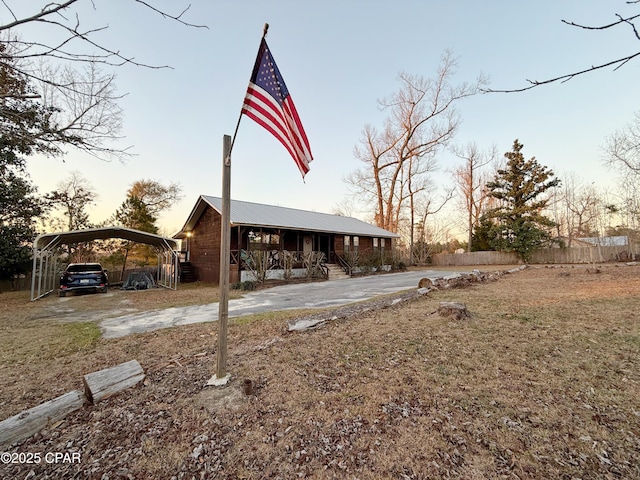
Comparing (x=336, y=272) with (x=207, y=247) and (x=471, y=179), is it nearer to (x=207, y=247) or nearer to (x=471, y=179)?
(x=207, y=247)

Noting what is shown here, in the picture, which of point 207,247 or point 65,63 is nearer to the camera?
point 65,63

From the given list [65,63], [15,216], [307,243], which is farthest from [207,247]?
[65,63]

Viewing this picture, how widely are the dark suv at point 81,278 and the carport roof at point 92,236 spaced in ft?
4.04

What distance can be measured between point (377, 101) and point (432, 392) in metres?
27.4

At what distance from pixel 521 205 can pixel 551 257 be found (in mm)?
5504

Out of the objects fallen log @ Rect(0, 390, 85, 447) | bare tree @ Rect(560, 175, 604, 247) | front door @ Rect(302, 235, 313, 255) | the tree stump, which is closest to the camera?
fallen log @ Rect(0, 390, 85, 447)

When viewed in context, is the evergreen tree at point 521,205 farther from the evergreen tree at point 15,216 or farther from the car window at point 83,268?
the evergreen tree at point 15,216

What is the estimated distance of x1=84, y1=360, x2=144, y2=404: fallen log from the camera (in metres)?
2.74

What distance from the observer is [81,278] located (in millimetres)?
11297

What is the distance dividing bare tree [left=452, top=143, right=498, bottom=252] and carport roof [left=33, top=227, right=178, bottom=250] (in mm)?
28326

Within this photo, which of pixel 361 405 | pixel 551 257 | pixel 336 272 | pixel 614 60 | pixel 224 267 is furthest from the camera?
pixel 551 257

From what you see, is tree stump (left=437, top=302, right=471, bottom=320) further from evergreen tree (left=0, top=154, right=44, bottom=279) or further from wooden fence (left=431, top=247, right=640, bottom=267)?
wooden fence (left=431, top=247, right=640, bottom=267)

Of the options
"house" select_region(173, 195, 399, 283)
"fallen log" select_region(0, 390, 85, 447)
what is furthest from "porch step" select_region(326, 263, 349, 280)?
"fallen log" select_region(0, 390, 85, 447)

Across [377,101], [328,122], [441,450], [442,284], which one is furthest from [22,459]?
[377,101]
